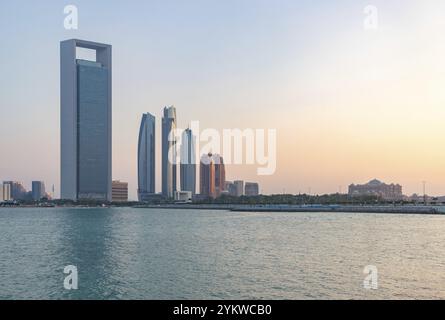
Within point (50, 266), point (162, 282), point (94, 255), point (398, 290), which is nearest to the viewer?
point (398, 290)

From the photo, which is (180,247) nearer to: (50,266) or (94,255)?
(94,255)

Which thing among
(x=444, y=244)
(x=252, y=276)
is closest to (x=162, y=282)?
(x=252, y=276)

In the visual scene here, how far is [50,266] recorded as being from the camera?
3631 cm

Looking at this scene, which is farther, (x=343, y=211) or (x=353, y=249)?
(x=343, y=211)

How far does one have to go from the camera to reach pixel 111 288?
27359 mm

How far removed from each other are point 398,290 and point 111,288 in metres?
16.2

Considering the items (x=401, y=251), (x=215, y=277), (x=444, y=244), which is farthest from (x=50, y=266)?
(x=444, y=244)

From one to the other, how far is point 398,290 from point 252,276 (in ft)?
28.8
